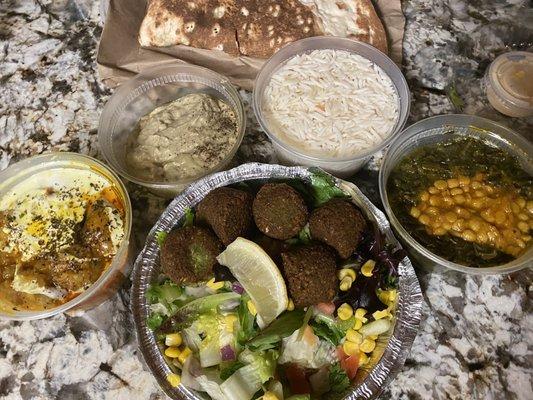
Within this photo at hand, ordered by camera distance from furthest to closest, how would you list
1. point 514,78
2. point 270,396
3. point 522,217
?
point 514,78
point 522,217
point 270,396

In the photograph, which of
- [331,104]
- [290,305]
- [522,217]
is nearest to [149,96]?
[331,104]

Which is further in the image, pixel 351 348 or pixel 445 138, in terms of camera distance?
pixel 445 138

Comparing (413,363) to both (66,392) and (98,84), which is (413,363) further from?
(98,84)

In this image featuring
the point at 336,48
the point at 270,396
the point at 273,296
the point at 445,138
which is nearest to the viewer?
the point at 270,396

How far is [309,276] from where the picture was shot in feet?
5.89

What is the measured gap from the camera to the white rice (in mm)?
2316

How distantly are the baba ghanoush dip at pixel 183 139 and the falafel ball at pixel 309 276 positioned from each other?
71cm

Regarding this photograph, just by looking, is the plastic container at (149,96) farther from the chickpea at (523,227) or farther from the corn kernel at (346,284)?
the chickpea at (523,227)

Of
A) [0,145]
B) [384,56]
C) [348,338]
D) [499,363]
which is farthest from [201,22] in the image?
[499,363]

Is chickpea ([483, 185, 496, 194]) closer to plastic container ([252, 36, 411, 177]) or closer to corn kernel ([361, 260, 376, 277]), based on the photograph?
plastic container ([252, 36, 411, 177])

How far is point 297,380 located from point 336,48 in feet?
5.43

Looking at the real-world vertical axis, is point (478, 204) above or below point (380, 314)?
above

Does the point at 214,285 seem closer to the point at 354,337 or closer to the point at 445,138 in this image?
the point at 354,337

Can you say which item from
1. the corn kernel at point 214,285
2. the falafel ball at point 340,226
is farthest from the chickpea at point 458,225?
the corn kernel at point 214,285
